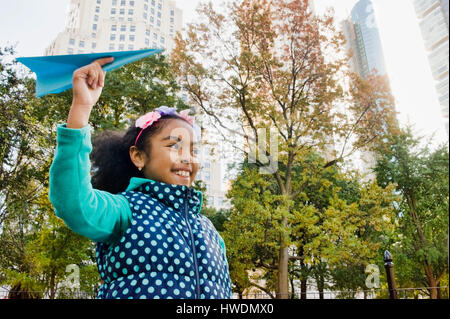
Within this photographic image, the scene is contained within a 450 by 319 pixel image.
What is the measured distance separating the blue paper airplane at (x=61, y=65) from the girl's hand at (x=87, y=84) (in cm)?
7

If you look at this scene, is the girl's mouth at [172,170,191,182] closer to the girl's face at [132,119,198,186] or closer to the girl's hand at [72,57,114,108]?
the girl's face at [132,119,198,186]

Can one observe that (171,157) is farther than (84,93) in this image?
Yes

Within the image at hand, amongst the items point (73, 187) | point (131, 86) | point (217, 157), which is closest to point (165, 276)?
point (73, 187)

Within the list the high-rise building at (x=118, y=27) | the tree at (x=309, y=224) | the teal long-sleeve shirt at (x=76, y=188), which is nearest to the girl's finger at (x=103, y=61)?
the teal long-sleeve shirt at (x=76, y=188)

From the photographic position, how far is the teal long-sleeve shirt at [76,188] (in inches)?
20.7

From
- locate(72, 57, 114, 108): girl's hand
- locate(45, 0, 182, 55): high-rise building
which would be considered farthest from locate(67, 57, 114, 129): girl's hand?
locate(45, 0, 182, 55): high-rise building

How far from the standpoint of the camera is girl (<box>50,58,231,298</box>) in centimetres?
55

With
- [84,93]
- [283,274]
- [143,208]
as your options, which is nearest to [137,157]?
[143,208]

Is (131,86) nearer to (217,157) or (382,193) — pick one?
(217,157)

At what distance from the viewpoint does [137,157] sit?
2.96 feet

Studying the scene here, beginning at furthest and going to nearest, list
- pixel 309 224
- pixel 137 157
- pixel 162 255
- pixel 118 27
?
1. pixel 118 27
2. pixel 309 224
3. pixel 137 157
4. pixel 162 255

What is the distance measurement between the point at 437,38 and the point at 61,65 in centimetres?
90

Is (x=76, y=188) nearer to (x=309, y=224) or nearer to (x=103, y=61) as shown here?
(x=103, y=61)

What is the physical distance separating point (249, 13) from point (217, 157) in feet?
9.14
